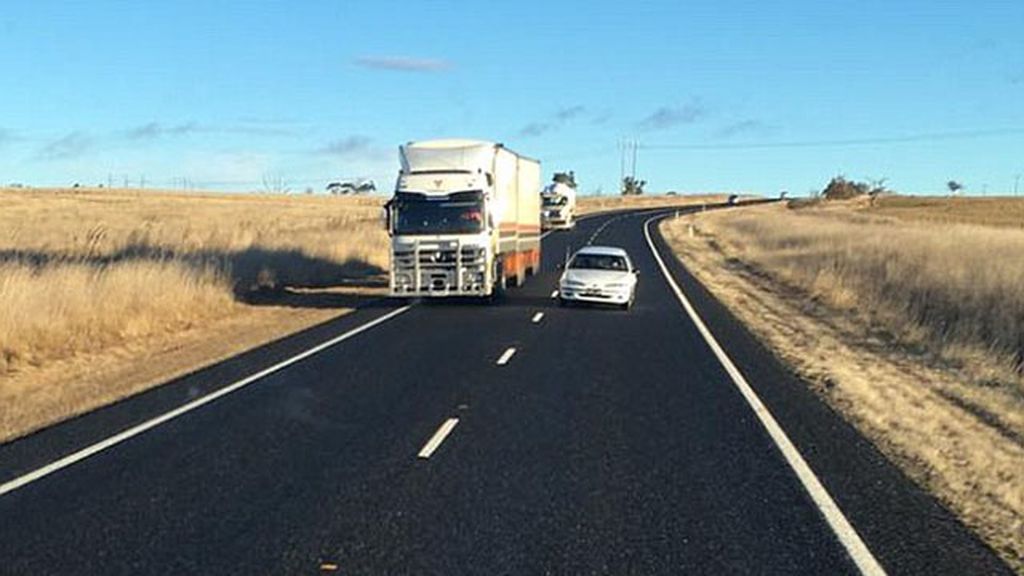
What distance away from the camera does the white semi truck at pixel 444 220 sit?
81.9 feet

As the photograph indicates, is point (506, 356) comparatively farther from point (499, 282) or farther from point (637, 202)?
point (637, 202)

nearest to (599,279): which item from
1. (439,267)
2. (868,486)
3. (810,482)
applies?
(439,267)

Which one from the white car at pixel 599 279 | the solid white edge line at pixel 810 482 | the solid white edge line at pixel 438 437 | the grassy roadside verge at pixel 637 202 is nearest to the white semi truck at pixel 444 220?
the white car at pixel 599 279

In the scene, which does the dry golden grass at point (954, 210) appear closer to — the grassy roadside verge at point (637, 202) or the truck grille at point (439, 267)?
the grassy roadside verge at point (637, 202)

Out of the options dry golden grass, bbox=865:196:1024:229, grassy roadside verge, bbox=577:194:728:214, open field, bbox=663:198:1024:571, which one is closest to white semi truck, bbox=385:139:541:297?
open field, bbox=663:198:1024:571

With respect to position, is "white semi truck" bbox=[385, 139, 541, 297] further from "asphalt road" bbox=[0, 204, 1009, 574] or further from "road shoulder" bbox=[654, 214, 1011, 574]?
"asphalt road" bbox=[0, 204, 1009, 574]

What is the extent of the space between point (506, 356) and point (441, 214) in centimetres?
931

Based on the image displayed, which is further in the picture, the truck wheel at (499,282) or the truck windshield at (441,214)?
the truck wheel at (499,282)

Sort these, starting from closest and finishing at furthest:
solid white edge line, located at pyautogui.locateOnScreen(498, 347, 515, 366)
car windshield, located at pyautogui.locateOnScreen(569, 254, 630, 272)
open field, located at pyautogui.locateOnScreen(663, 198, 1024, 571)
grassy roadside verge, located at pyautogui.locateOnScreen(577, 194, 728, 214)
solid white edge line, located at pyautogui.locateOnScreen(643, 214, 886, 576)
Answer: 1. solid white edge line, located at pyautogui.locateOnScreen(643, 214, 886, 576)
2. open field, located at pyautogui.locateOnScreen(663, 198, 1024, 571)
3. solid white edge line, located at pyautogui.locateOnScreen(498, 347, 515, 366)
4. car windshield, located at pyautogui.locateOnScreen(569, 254, 630, 272)
5. grassy roadside verge, located at pyautogui.locateOnScreen(577, 194, 728, 214)

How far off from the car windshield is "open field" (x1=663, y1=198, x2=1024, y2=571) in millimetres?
2950

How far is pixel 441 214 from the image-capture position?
2512 cm

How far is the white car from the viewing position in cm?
2480

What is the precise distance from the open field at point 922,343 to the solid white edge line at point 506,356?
431 centimetres

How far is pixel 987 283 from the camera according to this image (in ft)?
71.4
